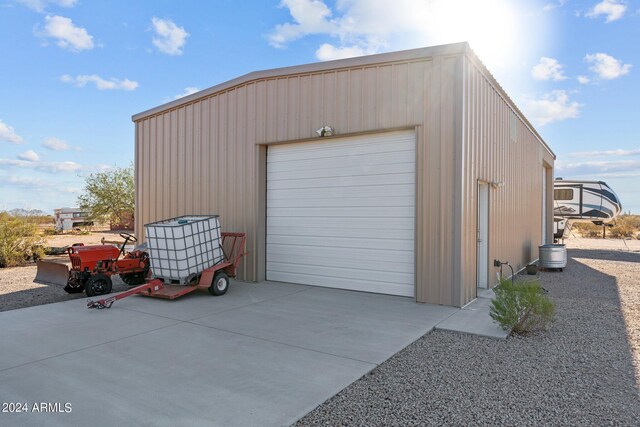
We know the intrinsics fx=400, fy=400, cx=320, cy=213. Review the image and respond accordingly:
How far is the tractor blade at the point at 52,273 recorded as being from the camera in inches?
270

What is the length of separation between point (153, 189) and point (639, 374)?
33.8ft

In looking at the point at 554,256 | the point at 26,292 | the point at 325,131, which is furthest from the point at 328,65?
the point at 554,256

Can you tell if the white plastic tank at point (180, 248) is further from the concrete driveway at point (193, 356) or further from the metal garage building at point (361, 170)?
the metal garage building at point (361, 170)

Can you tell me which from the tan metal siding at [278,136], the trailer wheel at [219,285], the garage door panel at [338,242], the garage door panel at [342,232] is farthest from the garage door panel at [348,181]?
the trailer wheel at [219,285]

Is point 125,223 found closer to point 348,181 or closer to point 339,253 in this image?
point 339,253

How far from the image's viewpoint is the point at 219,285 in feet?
23.7

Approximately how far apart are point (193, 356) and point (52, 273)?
14.8 ft

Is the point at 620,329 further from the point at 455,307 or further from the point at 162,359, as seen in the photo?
the point at 162,359

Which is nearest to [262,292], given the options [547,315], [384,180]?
[384,180]

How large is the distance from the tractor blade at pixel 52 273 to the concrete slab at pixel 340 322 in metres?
3.06

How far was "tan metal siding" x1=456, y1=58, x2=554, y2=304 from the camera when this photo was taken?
662cm

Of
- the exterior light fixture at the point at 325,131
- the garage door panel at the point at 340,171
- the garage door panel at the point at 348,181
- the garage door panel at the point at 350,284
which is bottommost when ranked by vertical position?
the garage door panel at the point at 350,284

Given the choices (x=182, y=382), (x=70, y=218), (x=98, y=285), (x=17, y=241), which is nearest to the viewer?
(x=182, y=382)

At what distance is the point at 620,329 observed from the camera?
17.5ft
